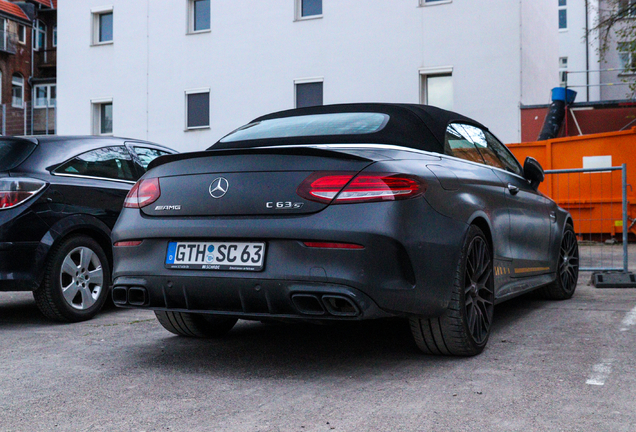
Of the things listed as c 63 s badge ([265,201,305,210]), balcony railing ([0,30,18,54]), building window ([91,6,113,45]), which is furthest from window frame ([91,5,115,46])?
c 63 s badge ([265,201,305,210])

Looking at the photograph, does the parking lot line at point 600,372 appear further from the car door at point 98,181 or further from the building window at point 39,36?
the building window at point 39,36

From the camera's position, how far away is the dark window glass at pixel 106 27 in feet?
77.5

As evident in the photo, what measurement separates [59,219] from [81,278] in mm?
515

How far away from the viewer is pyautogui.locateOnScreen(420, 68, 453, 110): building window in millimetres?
18344

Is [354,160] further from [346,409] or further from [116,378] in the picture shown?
[116,378]

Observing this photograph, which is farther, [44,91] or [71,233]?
[44,91]

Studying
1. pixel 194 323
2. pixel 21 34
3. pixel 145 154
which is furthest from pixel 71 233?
pixel 21 34

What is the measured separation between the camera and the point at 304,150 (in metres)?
3.55

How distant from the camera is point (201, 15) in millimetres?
21844

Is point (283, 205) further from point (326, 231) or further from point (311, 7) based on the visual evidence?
point (311, 7)

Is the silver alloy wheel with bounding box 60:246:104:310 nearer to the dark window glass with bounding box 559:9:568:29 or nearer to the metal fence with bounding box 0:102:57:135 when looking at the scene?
the metal fence with bounding box 0:102:57:135

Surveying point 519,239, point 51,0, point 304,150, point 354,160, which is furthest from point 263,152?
point 51,0

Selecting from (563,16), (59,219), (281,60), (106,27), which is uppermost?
(563,16)

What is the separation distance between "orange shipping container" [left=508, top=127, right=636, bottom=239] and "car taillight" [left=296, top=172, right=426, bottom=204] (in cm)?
941
